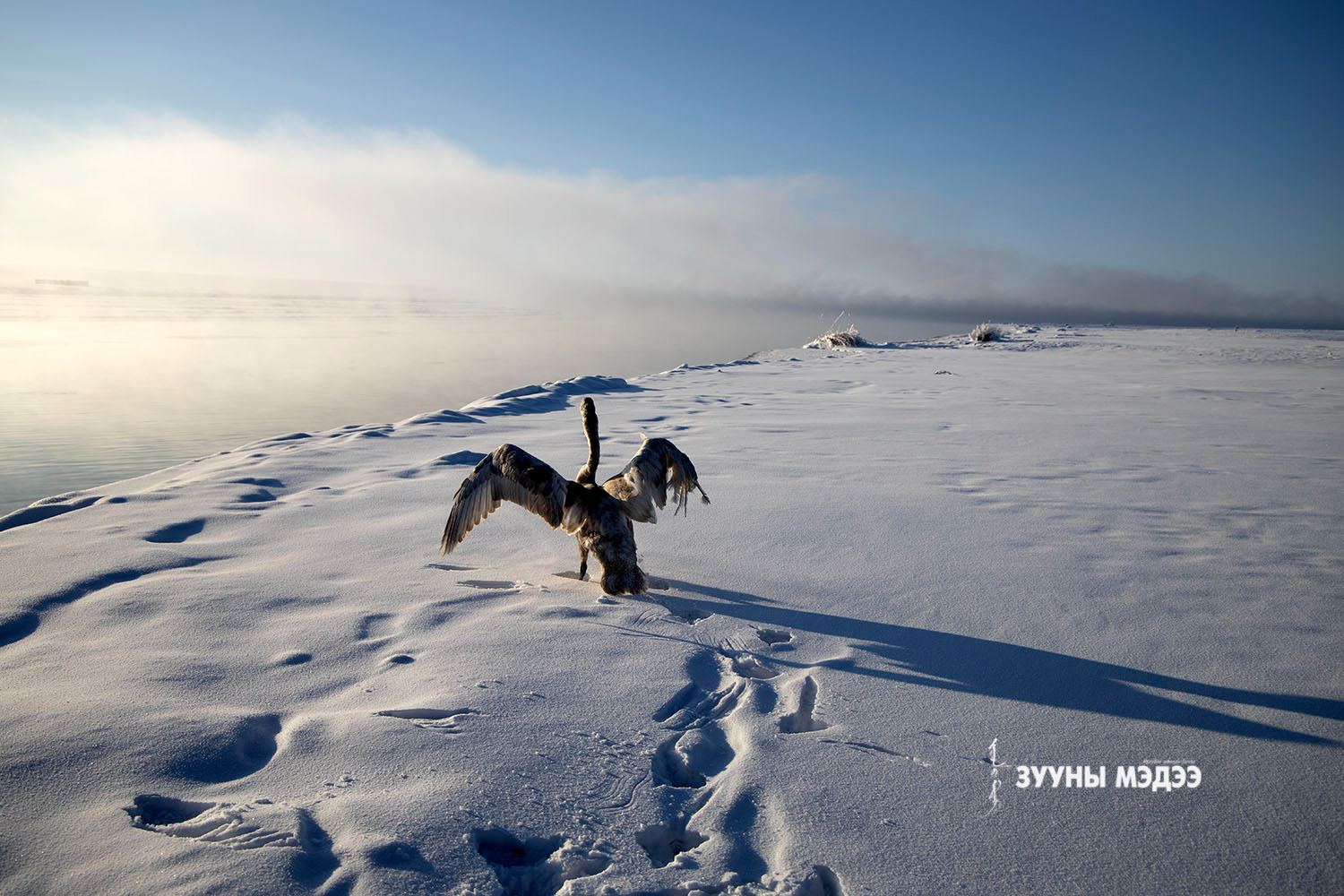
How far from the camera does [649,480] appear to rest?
4.23 meters

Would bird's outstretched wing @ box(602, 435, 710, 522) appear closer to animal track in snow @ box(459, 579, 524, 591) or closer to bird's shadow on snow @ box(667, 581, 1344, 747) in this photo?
animal track in snow @ box(459, 579, 524, 591)

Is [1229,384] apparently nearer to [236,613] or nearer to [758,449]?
[758,449]

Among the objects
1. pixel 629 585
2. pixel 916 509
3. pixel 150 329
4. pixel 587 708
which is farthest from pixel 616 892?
pixel 150 329

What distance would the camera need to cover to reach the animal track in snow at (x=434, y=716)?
8.45 ft

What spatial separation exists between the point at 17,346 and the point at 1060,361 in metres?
23.4

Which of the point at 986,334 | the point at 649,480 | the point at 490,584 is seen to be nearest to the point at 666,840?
the point at 490,584

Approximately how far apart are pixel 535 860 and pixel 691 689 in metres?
1.08

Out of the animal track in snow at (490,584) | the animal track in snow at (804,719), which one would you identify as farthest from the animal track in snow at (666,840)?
the animal track in snow at (490,584)

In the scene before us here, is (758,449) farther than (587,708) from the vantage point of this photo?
Yes

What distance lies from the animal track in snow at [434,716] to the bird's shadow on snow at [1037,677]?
1.46m

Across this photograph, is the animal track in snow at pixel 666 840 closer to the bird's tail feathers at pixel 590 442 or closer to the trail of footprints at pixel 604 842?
the trail of footprints at pixel 604 842

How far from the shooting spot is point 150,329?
1780cm

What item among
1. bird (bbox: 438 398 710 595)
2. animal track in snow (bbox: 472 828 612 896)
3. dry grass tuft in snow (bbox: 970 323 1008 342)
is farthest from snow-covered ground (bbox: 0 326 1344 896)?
dry grass tuft in snow (bbox: 970 323 1008 342)

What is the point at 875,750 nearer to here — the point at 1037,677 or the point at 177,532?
the point at 1037,677
